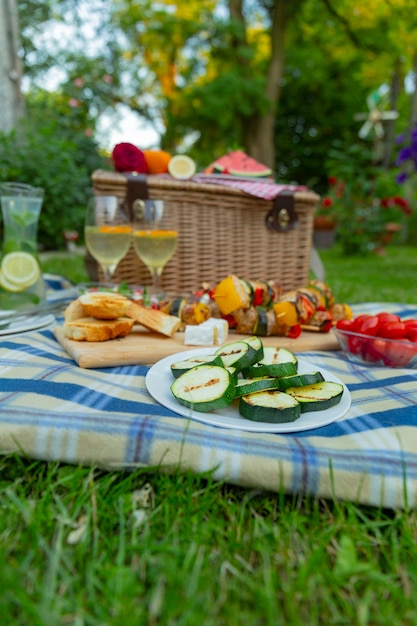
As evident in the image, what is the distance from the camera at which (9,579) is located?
668mm

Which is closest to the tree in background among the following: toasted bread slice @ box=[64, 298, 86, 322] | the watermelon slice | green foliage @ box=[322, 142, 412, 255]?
green foliage @ box=[322, 142, 412, 255]

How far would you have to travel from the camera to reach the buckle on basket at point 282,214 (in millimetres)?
2543

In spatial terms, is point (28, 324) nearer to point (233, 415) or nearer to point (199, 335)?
point (199, 335)

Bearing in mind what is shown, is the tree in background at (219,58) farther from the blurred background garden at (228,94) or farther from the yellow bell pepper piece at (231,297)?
the yellow bell pepper piece at (231,297)

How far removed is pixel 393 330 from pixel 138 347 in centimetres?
81

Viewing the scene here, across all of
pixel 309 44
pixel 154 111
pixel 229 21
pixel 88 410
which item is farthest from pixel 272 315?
pixel 154 111

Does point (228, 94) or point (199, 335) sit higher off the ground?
point (228, 94)

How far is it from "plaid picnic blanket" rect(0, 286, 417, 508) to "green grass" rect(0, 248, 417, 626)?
3cm

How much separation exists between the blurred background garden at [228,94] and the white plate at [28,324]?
3.58 metres

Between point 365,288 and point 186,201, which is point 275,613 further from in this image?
point 365,288

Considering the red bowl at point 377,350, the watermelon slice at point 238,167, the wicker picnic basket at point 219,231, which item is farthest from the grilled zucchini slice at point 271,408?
the watermelon slice at point 238,167

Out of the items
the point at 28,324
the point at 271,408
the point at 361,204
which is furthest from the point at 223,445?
the point at 361,204

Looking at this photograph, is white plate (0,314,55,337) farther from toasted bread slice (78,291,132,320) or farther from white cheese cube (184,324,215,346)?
white cheese cube (184,324,215,346)

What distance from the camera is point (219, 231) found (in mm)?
2500
